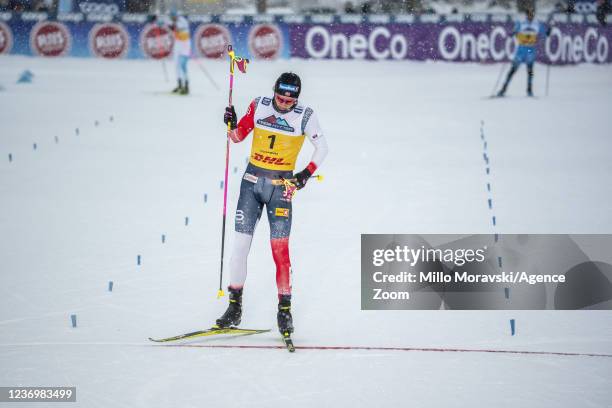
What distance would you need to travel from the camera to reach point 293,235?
36.3 feet

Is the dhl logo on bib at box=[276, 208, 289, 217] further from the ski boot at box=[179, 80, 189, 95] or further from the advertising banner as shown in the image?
the advertising banner

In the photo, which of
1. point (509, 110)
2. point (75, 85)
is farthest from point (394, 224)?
point (75, 85)

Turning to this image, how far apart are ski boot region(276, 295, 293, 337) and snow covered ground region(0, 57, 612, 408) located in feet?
0.57

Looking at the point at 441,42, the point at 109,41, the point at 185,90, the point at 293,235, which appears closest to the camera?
the point at 293,235

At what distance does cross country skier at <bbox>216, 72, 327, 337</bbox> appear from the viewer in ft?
24.5

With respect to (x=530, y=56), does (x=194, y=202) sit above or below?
below

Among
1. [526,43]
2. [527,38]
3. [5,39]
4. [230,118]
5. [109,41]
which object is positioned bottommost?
[230,118]

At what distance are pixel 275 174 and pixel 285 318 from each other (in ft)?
4.08

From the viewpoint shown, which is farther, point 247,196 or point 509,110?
point 509,110

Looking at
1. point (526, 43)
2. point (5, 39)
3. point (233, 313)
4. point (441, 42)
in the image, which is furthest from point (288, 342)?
point (5, 39)

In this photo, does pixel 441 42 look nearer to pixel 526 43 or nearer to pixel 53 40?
pixel 526 43

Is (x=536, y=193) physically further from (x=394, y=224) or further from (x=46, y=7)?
(x=46, y=7)

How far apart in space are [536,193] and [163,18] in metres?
24.1

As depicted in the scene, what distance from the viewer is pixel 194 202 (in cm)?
1275
